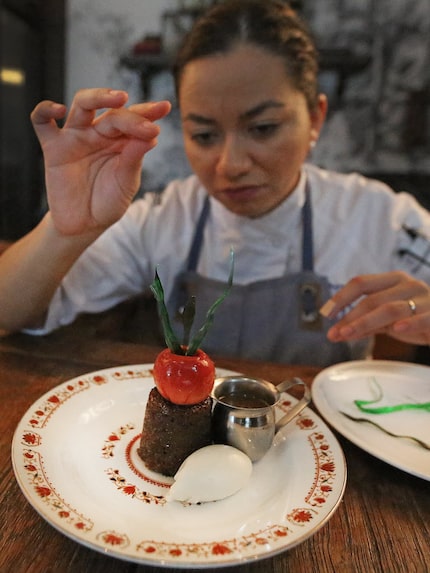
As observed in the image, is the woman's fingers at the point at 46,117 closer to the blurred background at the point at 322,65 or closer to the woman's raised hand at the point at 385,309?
the woman's raised hand at the point at 385,309

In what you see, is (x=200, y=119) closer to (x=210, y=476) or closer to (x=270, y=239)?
(x=270, y=239)

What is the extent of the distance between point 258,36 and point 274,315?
1.83ft

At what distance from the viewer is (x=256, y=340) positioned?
111 centimetres

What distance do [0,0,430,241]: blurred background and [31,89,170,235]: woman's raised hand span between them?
61.8 inches

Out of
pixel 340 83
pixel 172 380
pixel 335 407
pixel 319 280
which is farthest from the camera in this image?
pixel 340 83

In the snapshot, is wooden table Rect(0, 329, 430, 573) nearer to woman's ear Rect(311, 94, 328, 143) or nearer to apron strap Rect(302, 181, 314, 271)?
apron strap Rect(302, 181, 314, 271)

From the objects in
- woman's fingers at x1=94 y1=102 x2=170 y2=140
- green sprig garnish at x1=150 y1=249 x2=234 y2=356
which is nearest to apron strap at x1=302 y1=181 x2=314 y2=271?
woman's fingers at x1=94 y1=102 x2=170 y2=140

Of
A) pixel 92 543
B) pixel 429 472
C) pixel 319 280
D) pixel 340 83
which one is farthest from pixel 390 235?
pixel 340 83

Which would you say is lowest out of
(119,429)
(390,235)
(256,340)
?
(256,340)

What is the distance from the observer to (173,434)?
52 cm

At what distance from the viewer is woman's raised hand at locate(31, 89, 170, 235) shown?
2.45ft

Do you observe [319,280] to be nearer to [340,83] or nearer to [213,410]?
[213,410]

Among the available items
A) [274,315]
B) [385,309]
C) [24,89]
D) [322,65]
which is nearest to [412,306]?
[385,309]

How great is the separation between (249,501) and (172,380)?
0.14 meters
